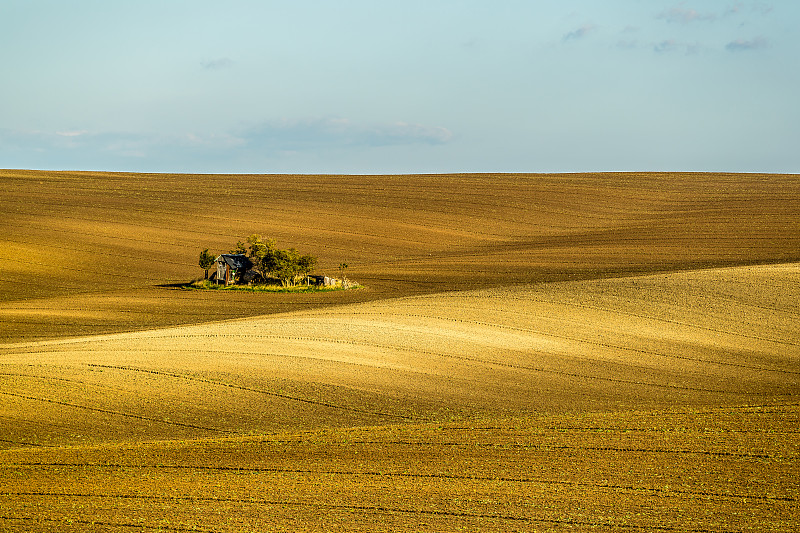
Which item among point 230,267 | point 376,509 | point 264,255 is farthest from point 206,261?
point 376,509

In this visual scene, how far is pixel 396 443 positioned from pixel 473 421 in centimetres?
275

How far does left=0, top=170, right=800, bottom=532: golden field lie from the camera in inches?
543

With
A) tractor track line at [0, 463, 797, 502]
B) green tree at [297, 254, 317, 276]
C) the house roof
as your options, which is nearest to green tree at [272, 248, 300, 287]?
→ green tree at [297, 254, 317, 276]

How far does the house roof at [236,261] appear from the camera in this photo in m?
51.1

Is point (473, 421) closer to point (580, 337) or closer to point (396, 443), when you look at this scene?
point (396, 443)

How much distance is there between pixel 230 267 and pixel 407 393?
30.3 m

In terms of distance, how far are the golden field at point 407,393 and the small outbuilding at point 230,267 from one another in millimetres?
2789

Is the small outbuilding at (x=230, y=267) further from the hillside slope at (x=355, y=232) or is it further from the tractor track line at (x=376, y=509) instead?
the tractor track line at (x=376, y=509)

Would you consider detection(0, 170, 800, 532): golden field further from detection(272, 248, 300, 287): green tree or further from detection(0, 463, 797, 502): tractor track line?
detection(272, 248, 300, 287): green tree

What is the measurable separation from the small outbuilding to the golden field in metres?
2.79

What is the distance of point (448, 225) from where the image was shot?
2923 inches

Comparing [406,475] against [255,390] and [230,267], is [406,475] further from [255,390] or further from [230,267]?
[230,267]

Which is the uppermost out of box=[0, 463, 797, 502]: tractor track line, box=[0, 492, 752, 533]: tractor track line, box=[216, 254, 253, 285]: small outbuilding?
box=[216, 254, 253, 285]: small outbuilding

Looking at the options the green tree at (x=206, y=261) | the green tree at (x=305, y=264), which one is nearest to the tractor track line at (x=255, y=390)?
the green tree at (x=305, y=264)
